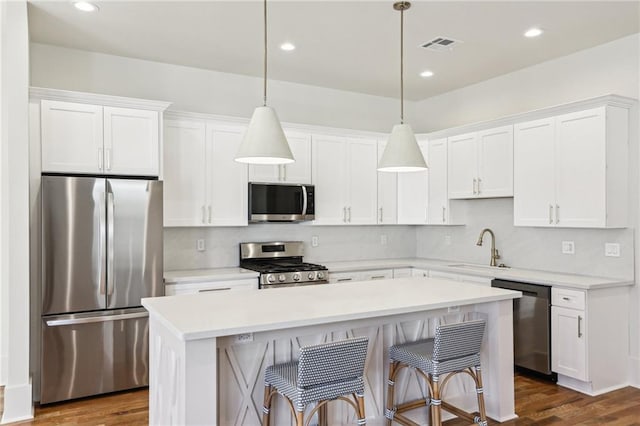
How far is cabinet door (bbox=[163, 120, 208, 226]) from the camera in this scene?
4.32 m

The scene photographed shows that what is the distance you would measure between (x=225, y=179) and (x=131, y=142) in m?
0.96

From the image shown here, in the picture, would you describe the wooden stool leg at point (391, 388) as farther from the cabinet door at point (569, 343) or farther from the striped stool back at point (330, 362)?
the cabinet door at point (569, 343)

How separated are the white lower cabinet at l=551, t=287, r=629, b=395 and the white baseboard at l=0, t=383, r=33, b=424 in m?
3.97

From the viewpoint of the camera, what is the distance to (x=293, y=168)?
4922 millimetres

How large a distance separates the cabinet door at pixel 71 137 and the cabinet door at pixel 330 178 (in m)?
2.13

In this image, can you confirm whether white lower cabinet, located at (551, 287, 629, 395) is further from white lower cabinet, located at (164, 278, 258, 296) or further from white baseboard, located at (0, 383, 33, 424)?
white baseboard, located at (0, 383, 33, 424)

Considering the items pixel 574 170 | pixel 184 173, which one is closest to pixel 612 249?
pixel 574 170

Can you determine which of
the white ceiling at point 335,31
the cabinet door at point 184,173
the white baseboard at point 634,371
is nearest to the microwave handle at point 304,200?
the cabinet door at point 184,173

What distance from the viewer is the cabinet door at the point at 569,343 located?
12.1 ft

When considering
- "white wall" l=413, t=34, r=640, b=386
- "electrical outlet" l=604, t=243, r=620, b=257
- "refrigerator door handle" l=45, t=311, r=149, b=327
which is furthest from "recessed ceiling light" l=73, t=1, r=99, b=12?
"electrical outlet" l=604, t=243, r=620, b=257

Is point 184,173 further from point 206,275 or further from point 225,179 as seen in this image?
point 206,275

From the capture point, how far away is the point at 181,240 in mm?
4656

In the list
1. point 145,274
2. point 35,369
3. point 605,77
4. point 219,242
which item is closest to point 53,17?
point 145,274

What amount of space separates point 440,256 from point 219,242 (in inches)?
105
